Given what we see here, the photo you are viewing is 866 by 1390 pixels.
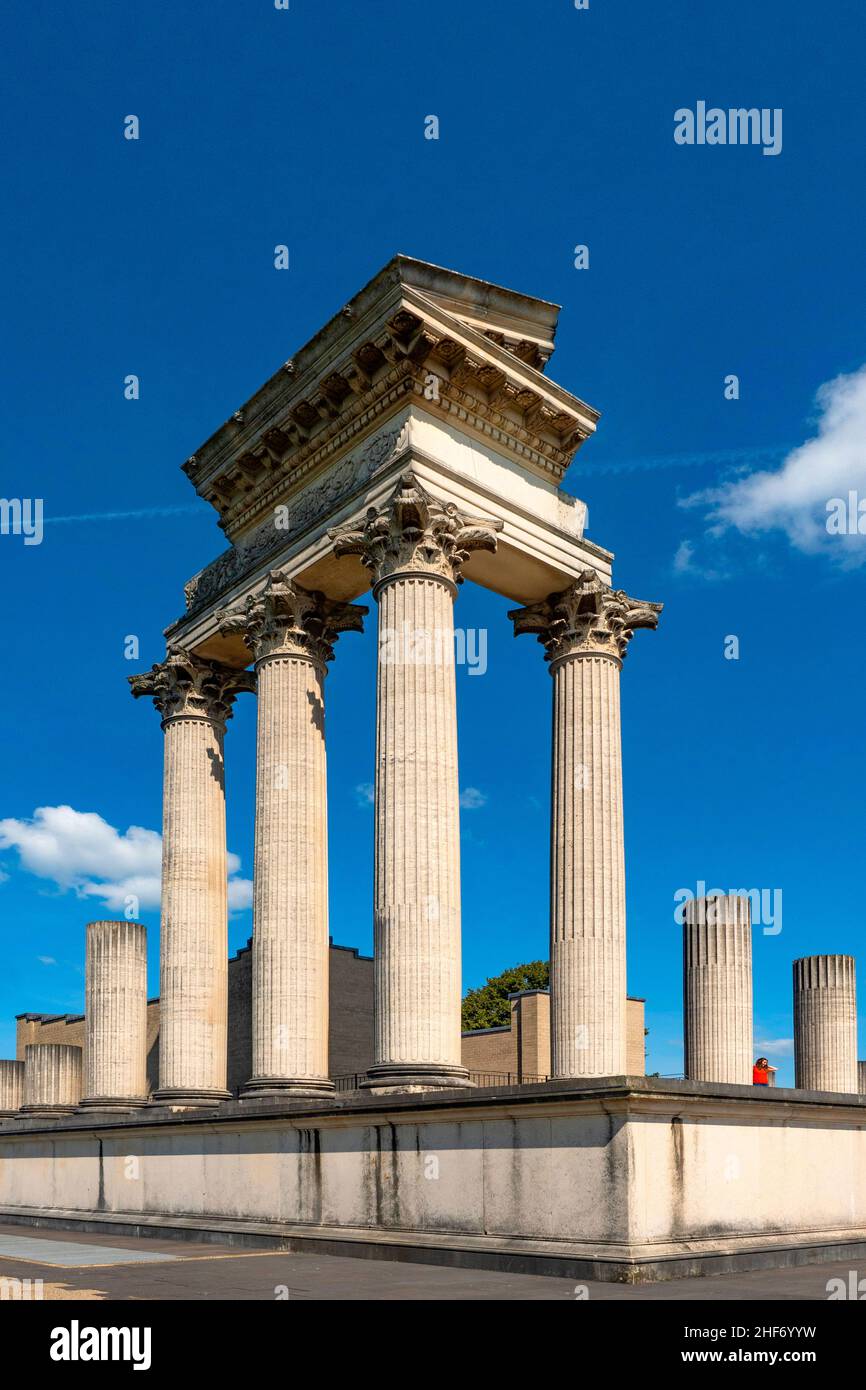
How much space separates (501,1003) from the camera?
100250mm

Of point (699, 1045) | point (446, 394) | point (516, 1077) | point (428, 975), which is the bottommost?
point (516, 1077)

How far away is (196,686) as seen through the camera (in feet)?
114

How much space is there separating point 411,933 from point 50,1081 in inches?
808

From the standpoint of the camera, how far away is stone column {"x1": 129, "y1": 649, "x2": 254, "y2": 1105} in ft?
107

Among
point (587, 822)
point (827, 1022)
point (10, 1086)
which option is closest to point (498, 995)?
point (10, 1086)

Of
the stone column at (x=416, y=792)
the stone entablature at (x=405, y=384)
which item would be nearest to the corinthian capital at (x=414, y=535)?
the stone column at (x=416, y=792)

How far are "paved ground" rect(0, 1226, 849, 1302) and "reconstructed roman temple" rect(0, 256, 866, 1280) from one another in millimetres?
766

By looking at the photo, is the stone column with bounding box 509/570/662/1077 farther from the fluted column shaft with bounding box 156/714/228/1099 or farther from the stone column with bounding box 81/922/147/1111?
the stone column with bounding box 81/922/147/1111

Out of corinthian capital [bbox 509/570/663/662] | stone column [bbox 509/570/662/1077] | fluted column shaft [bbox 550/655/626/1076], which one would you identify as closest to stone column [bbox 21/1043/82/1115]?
stone column [bbox 509/570/662/1077]

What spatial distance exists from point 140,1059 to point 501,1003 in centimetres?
6618

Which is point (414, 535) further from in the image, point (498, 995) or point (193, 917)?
point (498, 995)

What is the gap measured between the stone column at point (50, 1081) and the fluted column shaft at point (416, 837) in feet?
62.5
